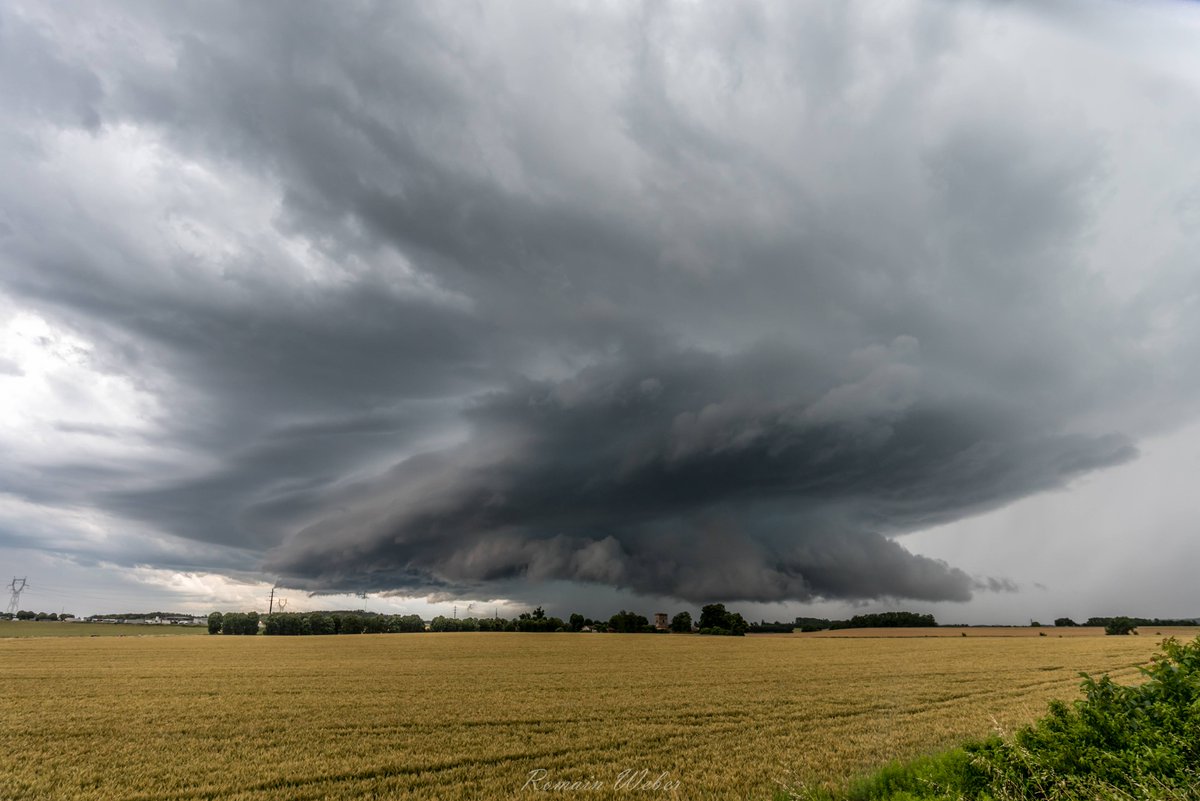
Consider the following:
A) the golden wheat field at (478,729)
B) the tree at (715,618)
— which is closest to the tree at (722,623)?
the tree at (715,618)

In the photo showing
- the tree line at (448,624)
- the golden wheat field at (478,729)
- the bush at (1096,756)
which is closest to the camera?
the bush at (1096,756)

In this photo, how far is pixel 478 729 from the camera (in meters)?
24.2

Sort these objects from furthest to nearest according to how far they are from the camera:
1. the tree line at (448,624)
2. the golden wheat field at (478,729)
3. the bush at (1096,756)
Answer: the tree line at (448,624), the golden wheat field at (478,729), the bush at (1096,756)

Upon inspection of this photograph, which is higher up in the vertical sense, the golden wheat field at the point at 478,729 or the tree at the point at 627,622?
the golden wheat field at the point at 478,729

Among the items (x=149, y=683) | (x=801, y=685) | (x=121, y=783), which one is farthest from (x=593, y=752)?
(x=149, y=683)

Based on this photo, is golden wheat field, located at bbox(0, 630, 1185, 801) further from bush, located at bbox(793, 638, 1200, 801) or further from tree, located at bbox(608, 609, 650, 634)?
tree, located at bbox(608, 609, 650, 634)

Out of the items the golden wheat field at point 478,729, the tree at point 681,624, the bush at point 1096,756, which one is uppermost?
the bush at point 1096,756

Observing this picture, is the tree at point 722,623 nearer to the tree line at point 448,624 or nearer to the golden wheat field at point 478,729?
the tree line at point 448,624

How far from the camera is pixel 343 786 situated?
16172mm

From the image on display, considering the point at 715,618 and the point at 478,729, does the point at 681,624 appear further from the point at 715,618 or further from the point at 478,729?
the point at 478,729

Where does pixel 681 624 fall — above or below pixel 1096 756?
below

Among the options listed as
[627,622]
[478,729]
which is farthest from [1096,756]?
[627,622]

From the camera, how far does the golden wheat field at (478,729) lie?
54.4 feet

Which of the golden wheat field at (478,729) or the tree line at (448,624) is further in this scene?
the tree line at (448,624)
